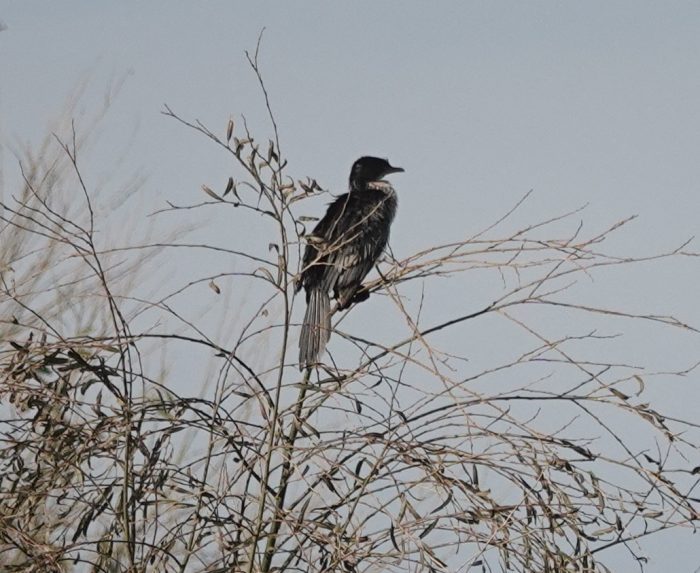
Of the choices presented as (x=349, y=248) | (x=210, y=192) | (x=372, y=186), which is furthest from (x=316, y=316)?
(x=210, y=192)

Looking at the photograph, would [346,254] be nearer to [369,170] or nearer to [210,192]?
[369,170]

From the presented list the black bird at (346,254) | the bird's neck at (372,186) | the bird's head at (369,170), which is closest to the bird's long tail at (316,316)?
the black bird at (346,254)

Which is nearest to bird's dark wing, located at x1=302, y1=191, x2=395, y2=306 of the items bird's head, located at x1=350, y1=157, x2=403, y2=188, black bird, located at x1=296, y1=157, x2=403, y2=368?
black bird, located at x1=296, y1=157, x2=403, y2=368

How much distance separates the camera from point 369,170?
237 inches

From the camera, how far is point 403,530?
2.59 metres

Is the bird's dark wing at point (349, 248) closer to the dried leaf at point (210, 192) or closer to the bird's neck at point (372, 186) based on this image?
the bird's neck at point (372, 186)

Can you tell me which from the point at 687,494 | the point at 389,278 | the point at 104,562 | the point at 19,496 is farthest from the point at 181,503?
the point at 687,494

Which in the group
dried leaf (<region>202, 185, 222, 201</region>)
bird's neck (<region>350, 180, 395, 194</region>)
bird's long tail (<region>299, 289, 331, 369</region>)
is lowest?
dried leaf (<region>202, 185, 222, 201</region>)

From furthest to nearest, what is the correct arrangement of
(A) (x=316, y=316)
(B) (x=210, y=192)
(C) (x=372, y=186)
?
1. (C) (x=372, y=186)
2. (A) (x=316, y=316)
3. (B) (x=210, y=192)

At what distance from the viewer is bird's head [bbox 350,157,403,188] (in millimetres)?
5938

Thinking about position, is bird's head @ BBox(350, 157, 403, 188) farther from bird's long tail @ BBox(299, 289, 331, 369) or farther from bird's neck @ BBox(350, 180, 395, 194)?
bird's long tail @ BBox(299, 289, 331, 369)

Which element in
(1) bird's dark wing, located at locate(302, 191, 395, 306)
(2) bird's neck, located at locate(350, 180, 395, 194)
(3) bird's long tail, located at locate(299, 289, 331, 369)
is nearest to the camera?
(3) bird's long tail, located at locate(299, 289, 331, 369)

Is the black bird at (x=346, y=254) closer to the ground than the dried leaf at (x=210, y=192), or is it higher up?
higher up

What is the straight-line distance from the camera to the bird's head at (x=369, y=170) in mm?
5938
